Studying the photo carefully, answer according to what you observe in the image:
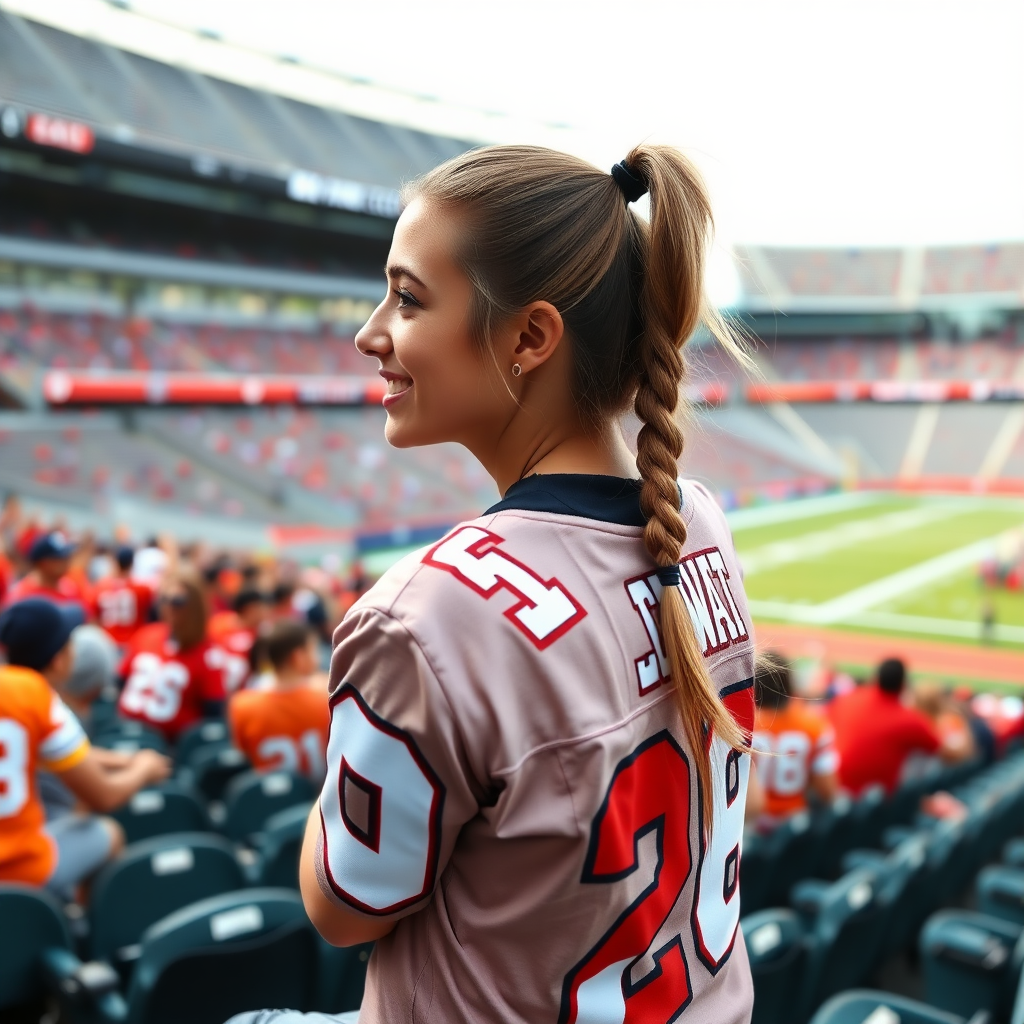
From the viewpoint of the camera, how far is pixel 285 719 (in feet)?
12.9

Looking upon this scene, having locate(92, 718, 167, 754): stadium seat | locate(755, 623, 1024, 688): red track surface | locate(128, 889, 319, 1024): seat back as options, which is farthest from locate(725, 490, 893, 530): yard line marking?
locate(128, 889, 319, 1024): seat back

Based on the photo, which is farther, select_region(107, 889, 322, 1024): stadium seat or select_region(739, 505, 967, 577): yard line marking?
select_region(739, 505, 967, 577): yard line marking

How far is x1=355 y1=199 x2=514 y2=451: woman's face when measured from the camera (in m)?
1.06

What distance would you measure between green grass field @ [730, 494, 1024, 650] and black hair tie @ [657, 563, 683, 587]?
13497mm

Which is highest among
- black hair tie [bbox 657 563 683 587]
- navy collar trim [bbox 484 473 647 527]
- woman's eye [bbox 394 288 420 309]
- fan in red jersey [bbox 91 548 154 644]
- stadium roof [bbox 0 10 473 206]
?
stadium roof [bbox 0 10 473 206]

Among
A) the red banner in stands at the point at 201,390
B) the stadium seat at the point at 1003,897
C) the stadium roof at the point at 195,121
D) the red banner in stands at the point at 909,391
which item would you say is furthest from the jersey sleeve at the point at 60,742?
the red banner in stands at the point at 909,391

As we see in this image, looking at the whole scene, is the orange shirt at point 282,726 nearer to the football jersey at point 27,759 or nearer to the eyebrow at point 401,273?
the football jersey at point 27,759

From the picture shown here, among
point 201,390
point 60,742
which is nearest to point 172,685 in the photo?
point 60,742

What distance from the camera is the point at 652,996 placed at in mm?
986

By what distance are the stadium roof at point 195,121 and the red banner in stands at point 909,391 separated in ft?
58.5

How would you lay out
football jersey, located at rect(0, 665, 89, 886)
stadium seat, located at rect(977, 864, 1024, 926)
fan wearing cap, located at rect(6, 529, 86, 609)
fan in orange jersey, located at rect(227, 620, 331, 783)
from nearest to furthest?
1. football jersey, located at rect(0, 665, 89, 886)
2. stadium seat, located at rect(977, 864, 1024, 926)
3. fan in orange jersey, located at rect(227, 620, 331, 783)
4. fan wearing cap, located at rect(6, 529, 86, 609)

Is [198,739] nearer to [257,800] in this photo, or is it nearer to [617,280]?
[257,800]

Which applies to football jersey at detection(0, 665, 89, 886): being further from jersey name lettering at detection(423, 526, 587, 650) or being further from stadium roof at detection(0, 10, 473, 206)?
stadium roof at detection(0, 10, 473, 206)

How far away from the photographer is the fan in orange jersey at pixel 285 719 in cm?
391
